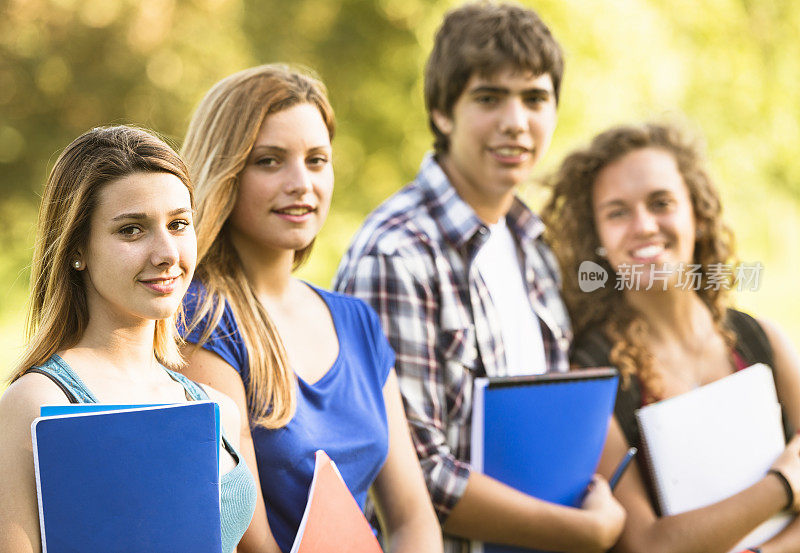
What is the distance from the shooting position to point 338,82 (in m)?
7.54

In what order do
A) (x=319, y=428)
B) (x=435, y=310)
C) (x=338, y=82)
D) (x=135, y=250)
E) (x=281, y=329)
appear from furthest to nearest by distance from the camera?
(x=338, y=82)
(x=435, y=310)
(x=281, y=329)
(x=319, y=428)
(x=135, y=250)

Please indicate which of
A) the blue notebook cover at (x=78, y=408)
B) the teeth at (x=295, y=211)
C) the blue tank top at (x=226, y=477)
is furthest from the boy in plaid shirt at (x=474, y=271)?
the blue notebook cover at (x=78, y=408)

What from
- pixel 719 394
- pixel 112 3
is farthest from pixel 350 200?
pixel 719 394

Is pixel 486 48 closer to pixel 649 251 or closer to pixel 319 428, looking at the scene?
pixel 649 251

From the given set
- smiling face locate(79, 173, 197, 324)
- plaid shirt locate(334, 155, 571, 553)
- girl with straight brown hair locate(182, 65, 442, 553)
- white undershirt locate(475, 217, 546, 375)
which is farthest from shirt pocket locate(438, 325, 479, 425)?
smiling face locate(79, 173, 197, 324)

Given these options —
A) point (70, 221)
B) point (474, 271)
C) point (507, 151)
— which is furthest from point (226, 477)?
point (507, 151)

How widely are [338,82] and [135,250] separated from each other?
21.1 feet

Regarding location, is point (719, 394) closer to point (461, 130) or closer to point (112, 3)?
point (461, 130)

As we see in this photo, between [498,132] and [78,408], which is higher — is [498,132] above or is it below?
above

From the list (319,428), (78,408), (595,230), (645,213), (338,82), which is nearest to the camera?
(78,408)

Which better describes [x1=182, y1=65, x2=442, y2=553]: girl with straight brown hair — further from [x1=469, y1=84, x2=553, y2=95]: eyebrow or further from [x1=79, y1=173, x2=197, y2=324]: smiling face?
[x1=469, y1=84, x2=553, y2=95]: eyebrow

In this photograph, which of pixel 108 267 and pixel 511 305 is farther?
pixel 511 305

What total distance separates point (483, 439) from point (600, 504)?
34 cm

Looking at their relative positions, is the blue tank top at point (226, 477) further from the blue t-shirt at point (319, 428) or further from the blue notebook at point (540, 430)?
the blue notebook at point (540, 430)
